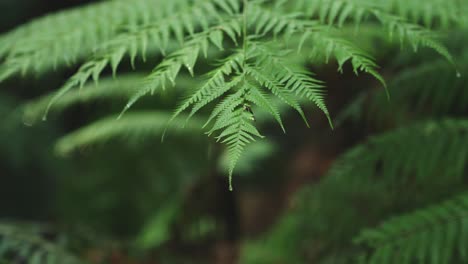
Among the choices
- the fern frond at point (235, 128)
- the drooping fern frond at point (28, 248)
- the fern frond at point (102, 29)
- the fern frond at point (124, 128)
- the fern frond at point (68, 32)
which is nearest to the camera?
the fern frond at point (235, 128)

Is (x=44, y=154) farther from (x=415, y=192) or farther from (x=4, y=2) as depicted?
A: (x=415, y=192)

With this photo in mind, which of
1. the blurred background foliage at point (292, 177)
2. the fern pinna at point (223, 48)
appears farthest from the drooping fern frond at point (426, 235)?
the fern pinna at point (223, 48)

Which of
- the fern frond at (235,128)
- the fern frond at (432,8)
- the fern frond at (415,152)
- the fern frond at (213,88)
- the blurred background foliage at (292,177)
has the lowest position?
the blurred background foliage at (292,177)

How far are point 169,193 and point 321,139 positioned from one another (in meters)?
1.06

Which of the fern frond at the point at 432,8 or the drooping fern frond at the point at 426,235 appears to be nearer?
the drooping fern frond at the point at 426,235

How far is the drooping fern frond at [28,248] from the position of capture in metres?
1.36

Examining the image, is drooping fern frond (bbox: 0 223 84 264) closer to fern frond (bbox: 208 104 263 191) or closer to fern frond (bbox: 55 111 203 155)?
fern frond (bbox: 55 111 203 155)

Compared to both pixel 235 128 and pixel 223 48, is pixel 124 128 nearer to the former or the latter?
pixel 223 48

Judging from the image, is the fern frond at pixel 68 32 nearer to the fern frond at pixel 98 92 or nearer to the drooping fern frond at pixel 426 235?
the fern frond at pixel 98 92

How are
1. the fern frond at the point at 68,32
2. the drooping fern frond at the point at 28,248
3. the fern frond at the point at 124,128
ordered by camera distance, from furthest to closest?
the fern frond at the point at 124,128 < the drooping fern frond at the point at 28,248 < the fern frond at the point at 68,32

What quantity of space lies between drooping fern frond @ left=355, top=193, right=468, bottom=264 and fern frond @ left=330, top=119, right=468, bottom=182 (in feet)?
0.37

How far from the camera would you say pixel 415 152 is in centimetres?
123

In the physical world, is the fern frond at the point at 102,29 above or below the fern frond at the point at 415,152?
above

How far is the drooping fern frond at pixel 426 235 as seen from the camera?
3.44ft
